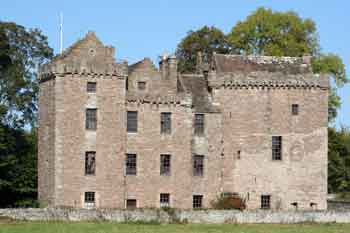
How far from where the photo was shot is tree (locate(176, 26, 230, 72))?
6562cm

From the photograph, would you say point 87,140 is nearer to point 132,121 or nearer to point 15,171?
point 132,121

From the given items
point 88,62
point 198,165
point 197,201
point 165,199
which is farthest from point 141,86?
point 197,201

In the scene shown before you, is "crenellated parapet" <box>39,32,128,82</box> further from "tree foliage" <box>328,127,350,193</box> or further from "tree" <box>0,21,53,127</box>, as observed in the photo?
"tree foliage" <box>328,127,350,193</box>

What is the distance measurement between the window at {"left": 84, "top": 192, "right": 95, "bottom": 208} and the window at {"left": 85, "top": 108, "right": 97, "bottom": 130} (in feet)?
11.9

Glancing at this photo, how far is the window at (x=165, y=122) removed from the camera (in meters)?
48.7

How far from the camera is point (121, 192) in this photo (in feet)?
154

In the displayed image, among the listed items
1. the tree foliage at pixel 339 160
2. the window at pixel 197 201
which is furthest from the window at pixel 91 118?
the tree foliage at pixel 339 160

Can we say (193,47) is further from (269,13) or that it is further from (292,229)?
(292,229)

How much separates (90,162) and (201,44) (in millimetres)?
21711

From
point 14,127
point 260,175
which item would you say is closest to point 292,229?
point 260,175

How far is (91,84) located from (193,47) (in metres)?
20.2

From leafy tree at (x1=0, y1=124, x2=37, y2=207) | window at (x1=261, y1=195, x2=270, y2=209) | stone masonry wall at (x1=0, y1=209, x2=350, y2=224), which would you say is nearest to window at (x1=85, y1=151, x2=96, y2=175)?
stone masonry wall at (x1=0, y1=209, x2=350, y2=224)

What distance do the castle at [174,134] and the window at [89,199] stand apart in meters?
0.06

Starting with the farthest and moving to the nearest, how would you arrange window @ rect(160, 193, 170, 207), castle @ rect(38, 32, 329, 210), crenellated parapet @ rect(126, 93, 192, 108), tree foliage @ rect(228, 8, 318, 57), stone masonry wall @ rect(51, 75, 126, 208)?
tree foliage @ rect(228, 8, 318, 57) → window @ rect(160, 193, 170, 207) → crenellated parapet @ rect(126, 93, 192, 108) → castle @ rect(38, 32, 329, 210) → stone masonry wall @ rect(51, 75, 126, 208)
